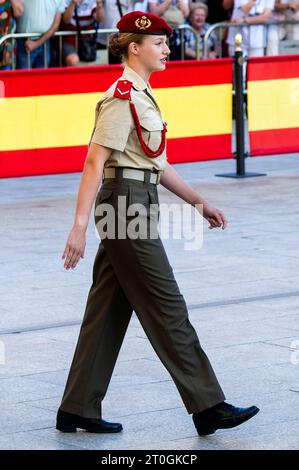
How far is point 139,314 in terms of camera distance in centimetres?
586

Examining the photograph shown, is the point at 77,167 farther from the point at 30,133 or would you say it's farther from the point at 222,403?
the point at 222,403

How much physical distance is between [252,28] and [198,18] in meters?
0.81

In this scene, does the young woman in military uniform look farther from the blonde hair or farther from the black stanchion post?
the black stanchion post

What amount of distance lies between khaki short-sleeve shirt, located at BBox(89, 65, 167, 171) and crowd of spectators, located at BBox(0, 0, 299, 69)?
9759 millimetres

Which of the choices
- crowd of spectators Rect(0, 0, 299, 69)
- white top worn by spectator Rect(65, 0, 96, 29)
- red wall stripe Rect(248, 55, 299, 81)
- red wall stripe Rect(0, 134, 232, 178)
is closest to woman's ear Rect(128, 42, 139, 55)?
red wall stripe Rect(0, 134, 232, 178)

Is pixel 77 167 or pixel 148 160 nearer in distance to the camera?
pixel 148 160

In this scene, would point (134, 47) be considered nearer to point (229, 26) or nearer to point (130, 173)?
point (130, 173)

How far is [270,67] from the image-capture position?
49.2 feet

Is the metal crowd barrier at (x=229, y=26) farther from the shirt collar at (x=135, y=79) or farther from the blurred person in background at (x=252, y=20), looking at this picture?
the shirt collar at (x=135, y=79)

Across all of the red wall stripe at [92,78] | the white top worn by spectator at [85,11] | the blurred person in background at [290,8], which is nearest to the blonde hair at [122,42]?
the red wall stripe at [92,78]

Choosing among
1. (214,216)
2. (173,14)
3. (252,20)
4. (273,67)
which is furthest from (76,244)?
(252,20)

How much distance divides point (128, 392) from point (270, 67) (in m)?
8.91

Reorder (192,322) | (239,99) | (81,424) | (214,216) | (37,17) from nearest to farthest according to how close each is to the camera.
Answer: (81,424) < (214,216) < (192,322) < (239,99) < (37,17)
